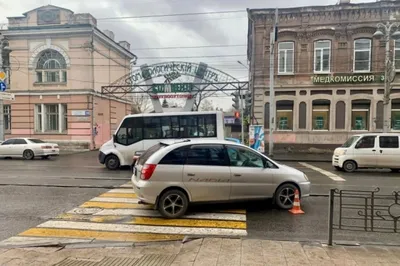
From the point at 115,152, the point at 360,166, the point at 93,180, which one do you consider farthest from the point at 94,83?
the point at 360,166

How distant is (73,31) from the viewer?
24000mm

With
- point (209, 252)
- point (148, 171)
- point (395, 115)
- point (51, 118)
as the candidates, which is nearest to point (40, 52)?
point (51, 118)

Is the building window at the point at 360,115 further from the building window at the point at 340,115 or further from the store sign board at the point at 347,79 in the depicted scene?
the store sign board at the point at 347,79

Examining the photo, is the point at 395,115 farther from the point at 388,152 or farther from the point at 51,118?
the point at 51,118

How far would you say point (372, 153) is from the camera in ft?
41.9

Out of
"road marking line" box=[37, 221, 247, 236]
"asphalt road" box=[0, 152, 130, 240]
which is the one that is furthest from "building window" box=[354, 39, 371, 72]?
"road marking line" box=[37, 221, 247, 236]

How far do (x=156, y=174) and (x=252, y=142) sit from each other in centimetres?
1301

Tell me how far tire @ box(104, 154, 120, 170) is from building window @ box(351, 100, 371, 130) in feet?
52.6

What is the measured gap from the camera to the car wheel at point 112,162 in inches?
540

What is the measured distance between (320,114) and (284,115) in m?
2.47

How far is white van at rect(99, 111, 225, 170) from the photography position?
13.6 meters

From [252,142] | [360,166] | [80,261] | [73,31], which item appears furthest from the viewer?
[73,31]

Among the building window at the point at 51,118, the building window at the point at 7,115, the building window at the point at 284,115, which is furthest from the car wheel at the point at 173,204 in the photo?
the building window at the point at 7,115

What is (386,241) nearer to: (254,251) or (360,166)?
(254,251)
